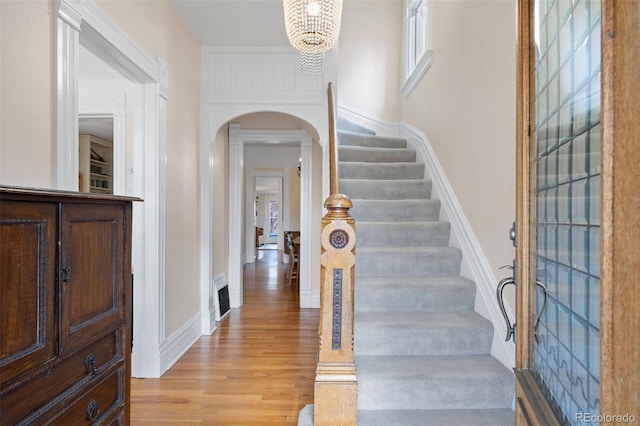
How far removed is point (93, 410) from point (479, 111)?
2451 millimetres

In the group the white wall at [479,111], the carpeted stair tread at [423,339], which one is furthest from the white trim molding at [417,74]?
the carpeted stair tread at [423,339]

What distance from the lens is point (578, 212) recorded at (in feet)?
2.46

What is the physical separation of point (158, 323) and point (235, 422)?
104 cm

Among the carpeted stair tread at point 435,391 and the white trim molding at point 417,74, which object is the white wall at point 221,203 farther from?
the carpeted stair tread at point 435,391

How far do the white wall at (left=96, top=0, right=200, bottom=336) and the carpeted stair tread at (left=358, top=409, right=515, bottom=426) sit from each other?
6.10 ft

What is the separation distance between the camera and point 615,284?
1.62 ft

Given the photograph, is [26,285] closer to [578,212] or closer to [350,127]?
[578,212]

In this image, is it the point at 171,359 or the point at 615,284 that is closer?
the point at 615,284

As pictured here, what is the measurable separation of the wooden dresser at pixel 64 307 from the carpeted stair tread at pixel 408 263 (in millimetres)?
1618

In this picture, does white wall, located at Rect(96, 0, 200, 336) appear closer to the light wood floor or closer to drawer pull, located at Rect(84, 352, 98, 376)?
the light wood floor

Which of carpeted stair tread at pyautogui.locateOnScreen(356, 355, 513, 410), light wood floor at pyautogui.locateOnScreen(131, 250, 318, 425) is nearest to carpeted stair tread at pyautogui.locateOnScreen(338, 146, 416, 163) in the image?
light wood floor at pyautogui.locateOnScreen(131, 250, 318, 425)

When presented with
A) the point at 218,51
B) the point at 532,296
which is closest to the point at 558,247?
the point at 532,296

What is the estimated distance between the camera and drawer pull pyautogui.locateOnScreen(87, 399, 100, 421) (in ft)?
3.81

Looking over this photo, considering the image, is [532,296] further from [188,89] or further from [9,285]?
[188,89]
